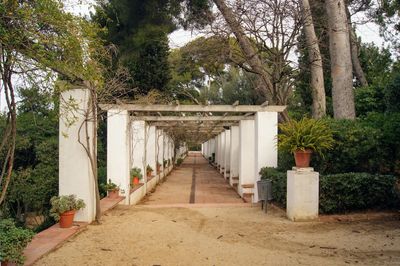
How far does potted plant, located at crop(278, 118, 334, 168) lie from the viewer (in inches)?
357

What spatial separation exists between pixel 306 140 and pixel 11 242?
6.09 m

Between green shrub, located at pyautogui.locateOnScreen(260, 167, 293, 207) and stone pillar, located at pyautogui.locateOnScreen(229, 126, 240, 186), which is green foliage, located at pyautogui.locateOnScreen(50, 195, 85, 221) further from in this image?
stone pillar, located at pyautogui.locateOnScreen(229, 126, 240, 186)

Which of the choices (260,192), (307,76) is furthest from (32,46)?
(307,76)

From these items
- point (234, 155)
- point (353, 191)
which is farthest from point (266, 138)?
point (234, 155)

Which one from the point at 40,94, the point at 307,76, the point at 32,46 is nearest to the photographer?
the point at 32,46

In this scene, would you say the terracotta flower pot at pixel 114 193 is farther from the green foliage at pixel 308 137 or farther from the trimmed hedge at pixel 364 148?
the trimmed hedge at pixel 364 148

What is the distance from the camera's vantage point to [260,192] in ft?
34.2

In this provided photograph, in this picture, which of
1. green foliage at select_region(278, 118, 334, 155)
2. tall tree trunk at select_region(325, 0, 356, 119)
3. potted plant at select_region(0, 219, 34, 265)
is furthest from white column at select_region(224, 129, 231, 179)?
potted plant at select_region(0, 219, 34, 265)

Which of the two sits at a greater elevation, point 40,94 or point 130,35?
point 130,35

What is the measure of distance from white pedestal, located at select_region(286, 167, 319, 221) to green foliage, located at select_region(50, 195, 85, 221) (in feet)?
13.3

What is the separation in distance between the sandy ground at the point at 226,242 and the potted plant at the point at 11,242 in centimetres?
66

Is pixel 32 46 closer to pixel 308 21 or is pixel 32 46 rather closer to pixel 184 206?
pixel 184 206

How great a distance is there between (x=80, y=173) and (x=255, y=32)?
23.8ft

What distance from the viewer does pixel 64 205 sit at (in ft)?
25.3
